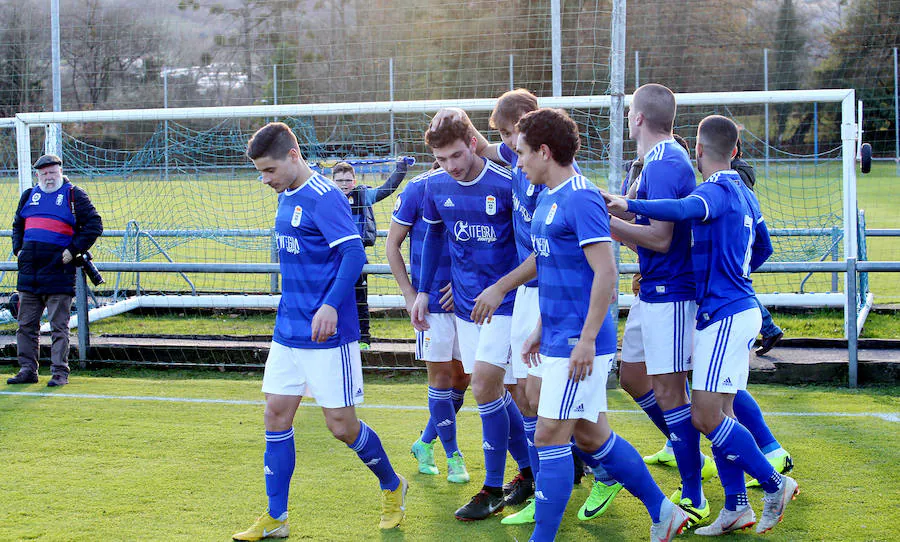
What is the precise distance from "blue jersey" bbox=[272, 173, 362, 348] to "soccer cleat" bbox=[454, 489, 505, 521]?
3.47 ft

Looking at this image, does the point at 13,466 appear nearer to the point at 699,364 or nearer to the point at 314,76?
the point at 699,364

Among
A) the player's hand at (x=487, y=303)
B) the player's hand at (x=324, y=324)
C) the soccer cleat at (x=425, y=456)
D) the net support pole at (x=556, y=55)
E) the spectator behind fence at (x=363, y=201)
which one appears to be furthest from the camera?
the net support pole at (x=556, y=55)

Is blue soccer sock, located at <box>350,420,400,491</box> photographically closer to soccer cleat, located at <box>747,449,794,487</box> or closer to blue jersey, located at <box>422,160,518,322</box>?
blue jersey, located at <box>422,160,518,322</box>

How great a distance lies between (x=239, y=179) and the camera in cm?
1266

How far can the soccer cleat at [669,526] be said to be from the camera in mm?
3770

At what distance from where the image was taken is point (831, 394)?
22.6 ft

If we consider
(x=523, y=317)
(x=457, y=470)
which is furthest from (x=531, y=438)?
(x=457, y=470)

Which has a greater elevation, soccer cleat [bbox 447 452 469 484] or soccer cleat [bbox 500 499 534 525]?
soccer cleat [bbox 447 452 469 484]

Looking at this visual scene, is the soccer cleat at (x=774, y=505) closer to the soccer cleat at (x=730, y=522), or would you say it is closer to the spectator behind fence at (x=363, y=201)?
the soccer cleat at (x=730, y=522)

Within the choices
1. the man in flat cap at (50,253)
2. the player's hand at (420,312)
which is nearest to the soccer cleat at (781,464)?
the player's hand at (420,312)

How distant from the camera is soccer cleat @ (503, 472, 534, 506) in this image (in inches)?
183

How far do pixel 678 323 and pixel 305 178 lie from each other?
1853 millimetres

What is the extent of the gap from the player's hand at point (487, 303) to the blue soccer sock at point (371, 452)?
2.42 feet

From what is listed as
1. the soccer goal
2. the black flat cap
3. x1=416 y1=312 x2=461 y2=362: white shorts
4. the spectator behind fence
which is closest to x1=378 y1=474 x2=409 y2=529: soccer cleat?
x1=416 y1=312 x2=461 y2=362: white shorts
